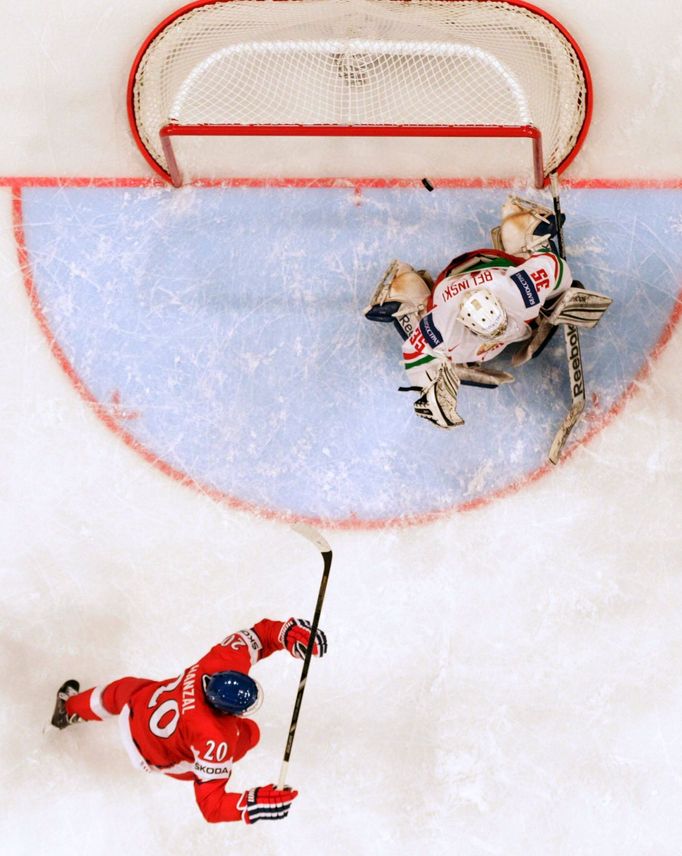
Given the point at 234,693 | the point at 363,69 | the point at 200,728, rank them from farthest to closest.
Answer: the point at 363,69, the point at 200,728, the point at 234,693

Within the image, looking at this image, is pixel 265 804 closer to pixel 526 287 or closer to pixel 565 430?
pixel 565 430

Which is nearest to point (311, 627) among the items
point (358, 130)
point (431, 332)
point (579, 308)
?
point (431, 332)

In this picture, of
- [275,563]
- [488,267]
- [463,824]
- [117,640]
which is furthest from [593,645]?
[117,640]

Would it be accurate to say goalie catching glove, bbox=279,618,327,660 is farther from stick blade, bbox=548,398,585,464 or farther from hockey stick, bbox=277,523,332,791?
stick blade, bbox=548,398,585,464

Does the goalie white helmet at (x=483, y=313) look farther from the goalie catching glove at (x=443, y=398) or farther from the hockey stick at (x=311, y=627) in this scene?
the hockey stick at (x=311, y=627)

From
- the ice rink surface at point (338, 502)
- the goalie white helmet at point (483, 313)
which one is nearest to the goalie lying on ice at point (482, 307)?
the goalie white helmet at point (483, 313)

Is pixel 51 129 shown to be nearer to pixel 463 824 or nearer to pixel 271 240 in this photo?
pixel 271 240

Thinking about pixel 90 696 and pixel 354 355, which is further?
pixel 354 355
